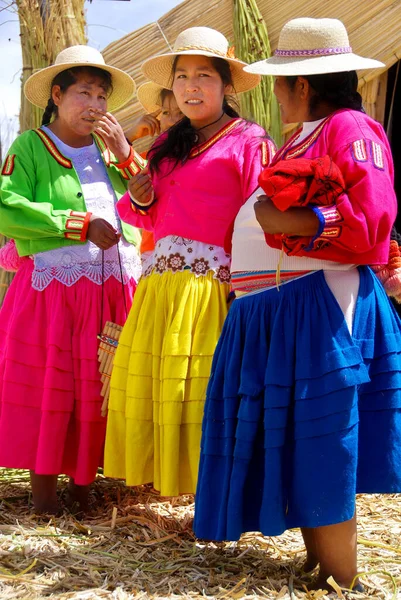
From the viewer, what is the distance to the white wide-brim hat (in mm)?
4496

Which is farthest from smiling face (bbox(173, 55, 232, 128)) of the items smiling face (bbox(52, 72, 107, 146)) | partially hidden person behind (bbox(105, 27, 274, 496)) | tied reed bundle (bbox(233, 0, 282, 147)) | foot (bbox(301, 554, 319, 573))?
foot (bbox(301, 554, 319, 573))

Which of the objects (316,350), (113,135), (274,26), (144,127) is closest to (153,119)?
(144,127)

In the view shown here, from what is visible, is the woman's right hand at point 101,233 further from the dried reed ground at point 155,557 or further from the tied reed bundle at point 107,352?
the dried reed ground at point 155,557

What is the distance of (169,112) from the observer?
4434mm

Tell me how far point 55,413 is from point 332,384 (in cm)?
172

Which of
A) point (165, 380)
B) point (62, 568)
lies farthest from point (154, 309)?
point (62, 568)

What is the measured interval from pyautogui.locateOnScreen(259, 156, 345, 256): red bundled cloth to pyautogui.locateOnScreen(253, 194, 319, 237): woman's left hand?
1.1 inches

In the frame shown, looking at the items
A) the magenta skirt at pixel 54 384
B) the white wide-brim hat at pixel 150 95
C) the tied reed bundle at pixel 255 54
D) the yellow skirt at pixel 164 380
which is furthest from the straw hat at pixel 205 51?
the tied reed bundle at pixel 255 54

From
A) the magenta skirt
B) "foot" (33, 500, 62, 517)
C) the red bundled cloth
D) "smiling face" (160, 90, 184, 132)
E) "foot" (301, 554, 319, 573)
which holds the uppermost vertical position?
"smiling face" (160, 90, 184, 132)

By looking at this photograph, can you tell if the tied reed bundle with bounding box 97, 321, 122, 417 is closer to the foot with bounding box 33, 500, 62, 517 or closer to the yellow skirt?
the yellow skirt

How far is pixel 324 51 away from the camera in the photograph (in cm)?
276

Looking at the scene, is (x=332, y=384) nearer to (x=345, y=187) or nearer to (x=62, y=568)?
(x=345, y=187)

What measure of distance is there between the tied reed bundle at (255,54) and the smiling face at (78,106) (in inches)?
54.7

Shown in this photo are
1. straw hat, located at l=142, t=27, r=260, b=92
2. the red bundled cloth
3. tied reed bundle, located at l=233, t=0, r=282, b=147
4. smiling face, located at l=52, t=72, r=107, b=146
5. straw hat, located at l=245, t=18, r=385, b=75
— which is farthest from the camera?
tied reed bundle, located at l=233, t=0, r=282, b=147
